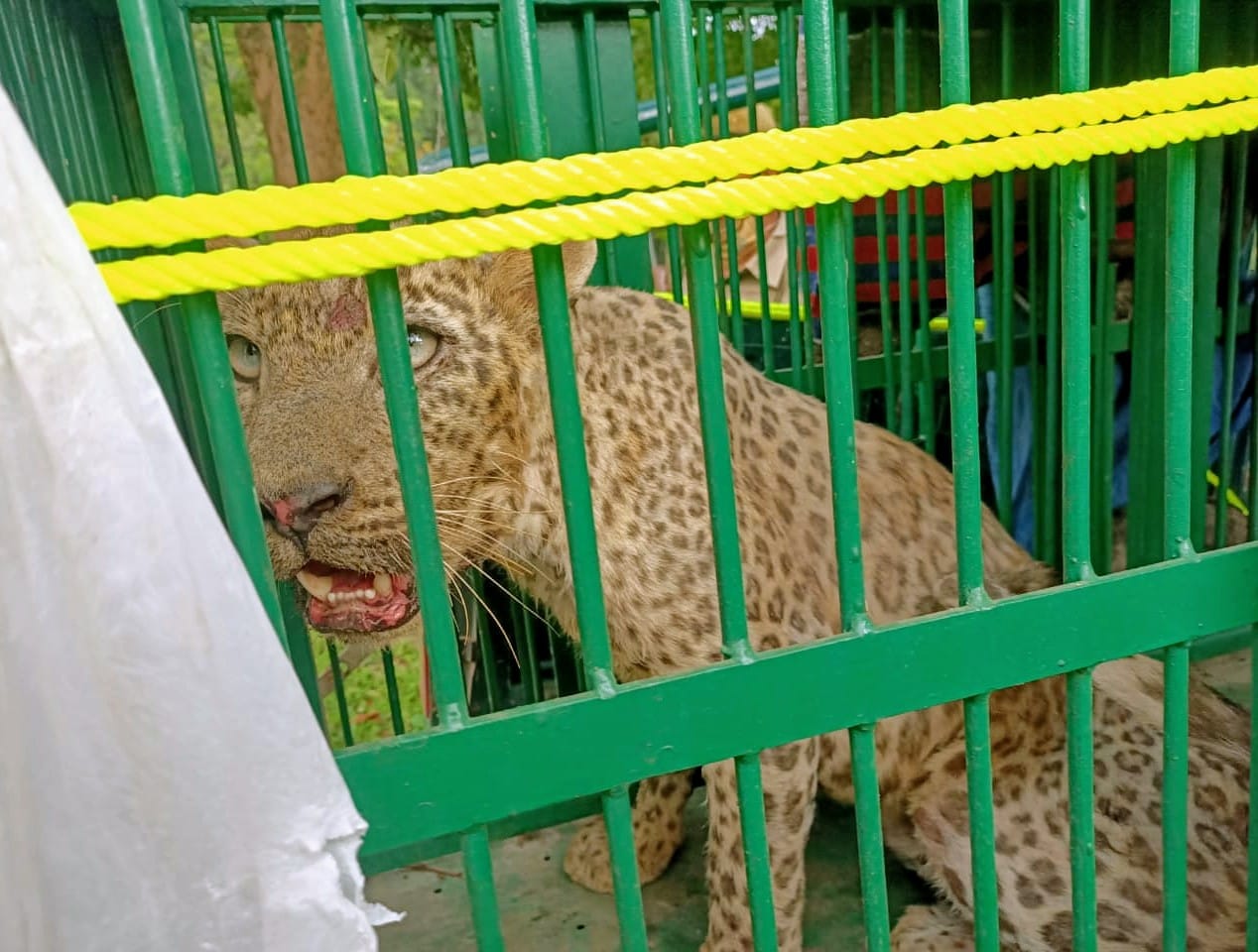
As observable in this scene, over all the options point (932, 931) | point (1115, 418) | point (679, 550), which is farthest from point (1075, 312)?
point (1115, 418)

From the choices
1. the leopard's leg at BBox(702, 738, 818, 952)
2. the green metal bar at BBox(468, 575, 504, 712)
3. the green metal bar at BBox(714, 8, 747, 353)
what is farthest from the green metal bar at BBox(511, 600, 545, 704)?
the green metal bar at BBox(714, 8, 747, 353)

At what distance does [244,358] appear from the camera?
162 cm

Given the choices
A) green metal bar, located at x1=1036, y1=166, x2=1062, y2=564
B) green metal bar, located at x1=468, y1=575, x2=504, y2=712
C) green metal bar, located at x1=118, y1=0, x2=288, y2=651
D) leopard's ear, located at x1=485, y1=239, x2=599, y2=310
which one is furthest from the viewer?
green metal bar, located at x1=1036, y1=166, x2=1062, y2=564

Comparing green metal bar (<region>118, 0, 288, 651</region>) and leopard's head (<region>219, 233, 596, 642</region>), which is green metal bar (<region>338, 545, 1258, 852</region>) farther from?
leopard's head (<region>219, 233, 596, 642</region>)

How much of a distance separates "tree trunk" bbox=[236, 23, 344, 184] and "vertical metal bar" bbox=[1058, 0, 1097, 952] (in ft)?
14.6

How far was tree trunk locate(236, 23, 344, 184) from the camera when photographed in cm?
512

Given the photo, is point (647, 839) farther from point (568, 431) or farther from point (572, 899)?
point (568, 431)

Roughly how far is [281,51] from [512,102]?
125cm

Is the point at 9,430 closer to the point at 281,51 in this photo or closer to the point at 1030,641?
the point at 1030,641

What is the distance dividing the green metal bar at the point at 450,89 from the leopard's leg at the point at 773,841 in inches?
49.4

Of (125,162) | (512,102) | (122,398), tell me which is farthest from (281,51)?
(122,398)

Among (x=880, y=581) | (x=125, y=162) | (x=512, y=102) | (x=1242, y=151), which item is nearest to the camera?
(x=512, y=102)

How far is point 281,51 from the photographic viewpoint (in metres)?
1.93

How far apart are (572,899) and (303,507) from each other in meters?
1.10
